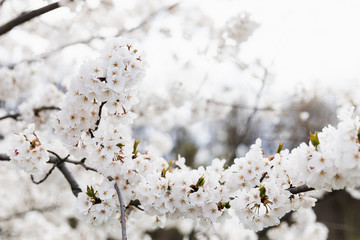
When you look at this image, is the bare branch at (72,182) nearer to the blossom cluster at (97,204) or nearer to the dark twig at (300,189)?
the blossom cluster at (97,204)

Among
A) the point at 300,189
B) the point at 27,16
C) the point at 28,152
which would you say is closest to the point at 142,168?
the point at 28,152

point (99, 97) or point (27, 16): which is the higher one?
point (27, 16)

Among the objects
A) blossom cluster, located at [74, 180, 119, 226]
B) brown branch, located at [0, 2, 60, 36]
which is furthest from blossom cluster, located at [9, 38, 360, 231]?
brown branch, located at [0, 2, 60, 36]

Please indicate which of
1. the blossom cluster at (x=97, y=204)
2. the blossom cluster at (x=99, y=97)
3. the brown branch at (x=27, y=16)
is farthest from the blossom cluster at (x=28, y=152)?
the brown branch at (x=27, y=16)

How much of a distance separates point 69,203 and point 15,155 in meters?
5.20

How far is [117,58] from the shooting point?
1.87 meters

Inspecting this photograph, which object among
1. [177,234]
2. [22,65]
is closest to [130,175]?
[22,65]

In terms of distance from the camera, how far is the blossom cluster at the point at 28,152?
211 centimetres

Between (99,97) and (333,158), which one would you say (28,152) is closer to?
(99,97)

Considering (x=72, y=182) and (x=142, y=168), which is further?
(x=72, y=182)

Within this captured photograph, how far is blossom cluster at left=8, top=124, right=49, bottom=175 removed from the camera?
6.91 ft

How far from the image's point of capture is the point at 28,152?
212cm

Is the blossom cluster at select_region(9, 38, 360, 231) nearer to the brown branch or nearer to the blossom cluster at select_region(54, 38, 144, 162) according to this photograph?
the blossom cluster at select_region(54, 38, 144, 162)

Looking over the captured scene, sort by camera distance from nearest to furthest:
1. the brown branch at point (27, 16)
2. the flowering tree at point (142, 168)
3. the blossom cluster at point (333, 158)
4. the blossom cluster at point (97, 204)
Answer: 1. the blossom cluster at point (333, 158)
2. the flowering tree at point (142, 168)
3. the blossom cluster at point (97, 204)
4. the brown branch at point (27, 16)
